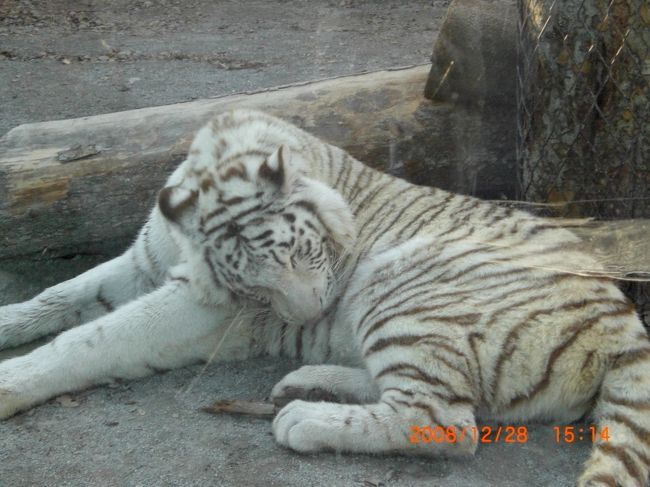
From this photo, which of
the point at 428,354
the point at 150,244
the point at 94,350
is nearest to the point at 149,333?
the point at 94,350

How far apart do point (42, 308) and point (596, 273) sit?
214 cm

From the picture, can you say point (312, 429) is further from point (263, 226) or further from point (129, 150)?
point (129, 150)

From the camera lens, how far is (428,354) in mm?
2465

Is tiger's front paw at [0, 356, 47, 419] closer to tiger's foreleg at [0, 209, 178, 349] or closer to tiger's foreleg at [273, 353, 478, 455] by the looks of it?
tiger's foreleg at [0, 209, 178, 349]

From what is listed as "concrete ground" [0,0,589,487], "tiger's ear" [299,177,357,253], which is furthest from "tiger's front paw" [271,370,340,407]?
"tiger's ear" [299,177,357,253]

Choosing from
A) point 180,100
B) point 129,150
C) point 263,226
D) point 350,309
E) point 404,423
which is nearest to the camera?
point 404,423

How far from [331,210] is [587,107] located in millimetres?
1235

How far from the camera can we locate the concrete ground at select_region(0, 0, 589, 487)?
7.79 feet

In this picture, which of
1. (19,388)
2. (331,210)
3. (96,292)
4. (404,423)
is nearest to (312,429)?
(404,423)

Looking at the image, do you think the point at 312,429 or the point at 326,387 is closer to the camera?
the point at 312,429

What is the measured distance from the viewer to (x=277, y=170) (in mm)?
2705

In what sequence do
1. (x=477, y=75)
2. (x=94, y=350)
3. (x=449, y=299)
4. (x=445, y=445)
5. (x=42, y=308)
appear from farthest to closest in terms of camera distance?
(x=477, y=75), (x=42, y=308), (x=94, y=350), (x=449, y=299), (x=445, y=445)

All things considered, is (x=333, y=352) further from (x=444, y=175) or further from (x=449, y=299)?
(x=444, y=175)
